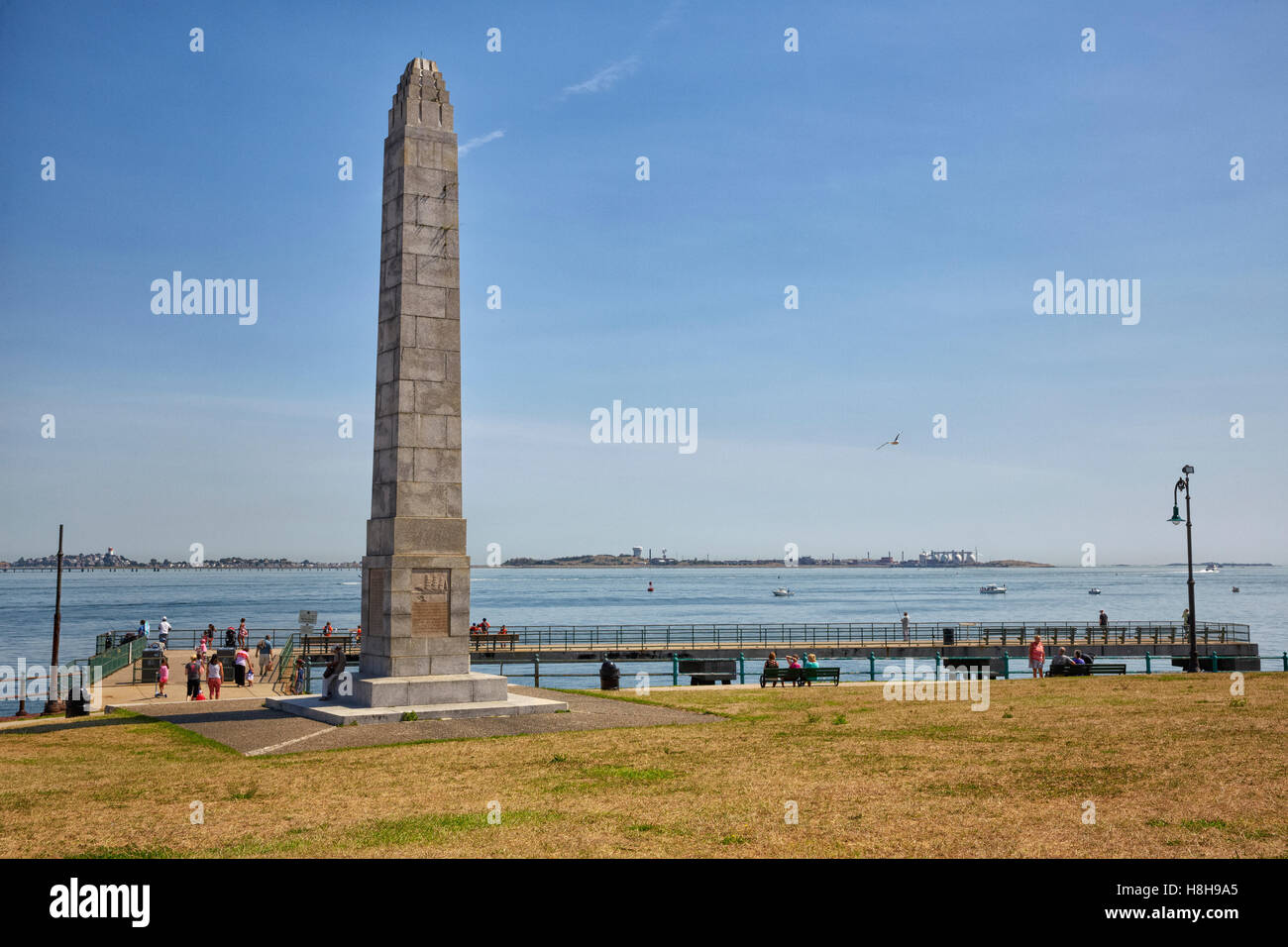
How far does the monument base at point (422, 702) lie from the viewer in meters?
19.9

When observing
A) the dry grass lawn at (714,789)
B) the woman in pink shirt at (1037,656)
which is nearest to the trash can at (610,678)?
the dry grass lawn at (714,789)

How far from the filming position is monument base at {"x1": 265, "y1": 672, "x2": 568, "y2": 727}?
65.2 feet

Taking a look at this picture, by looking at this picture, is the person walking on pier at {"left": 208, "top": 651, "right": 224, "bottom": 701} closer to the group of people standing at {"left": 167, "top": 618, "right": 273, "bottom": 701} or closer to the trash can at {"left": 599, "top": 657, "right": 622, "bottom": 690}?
the group of people standing at {"left": 167, "top": 618, "right": 273, "bottom": 701}

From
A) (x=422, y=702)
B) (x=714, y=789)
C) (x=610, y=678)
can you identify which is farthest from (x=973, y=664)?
(x=714, y=789)

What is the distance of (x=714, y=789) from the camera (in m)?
12.4

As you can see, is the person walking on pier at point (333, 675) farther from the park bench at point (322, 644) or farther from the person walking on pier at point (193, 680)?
the park bench at point (322, 644)

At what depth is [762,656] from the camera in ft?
158

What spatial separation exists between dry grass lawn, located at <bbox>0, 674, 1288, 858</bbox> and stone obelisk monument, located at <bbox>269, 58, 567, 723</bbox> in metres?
3.67

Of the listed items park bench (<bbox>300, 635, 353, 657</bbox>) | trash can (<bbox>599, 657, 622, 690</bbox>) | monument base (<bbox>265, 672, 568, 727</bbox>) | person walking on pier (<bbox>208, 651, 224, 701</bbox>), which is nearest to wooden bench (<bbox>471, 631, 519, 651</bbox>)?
park bench (<bbox>300, 635, 353, 657</bbox>)

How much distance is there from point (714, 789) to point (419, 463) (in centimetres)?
1096

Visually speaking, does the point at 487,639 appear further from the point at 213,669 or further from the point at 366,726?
the point at 366,726

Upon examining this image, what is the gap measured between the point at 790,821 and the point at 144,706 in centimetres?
1822
